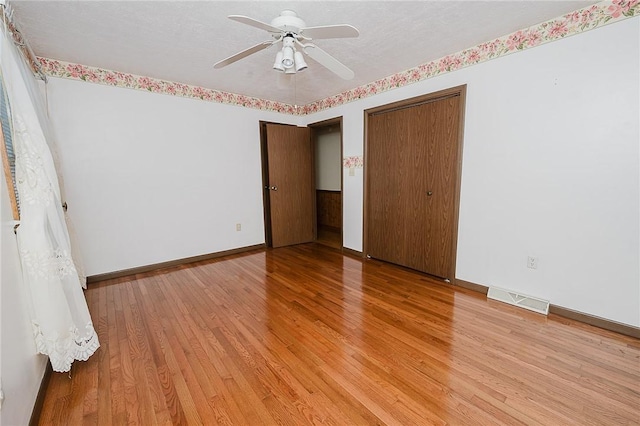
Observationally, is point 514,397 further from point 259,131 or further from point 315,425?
point 259,131

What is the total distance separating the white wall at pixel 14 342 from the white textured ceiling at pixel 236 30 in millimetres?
1408

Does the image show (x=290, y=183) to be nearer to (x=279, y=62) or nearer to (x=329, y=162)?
(x=329, y=162)

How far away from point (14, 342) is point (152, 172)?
2.32m

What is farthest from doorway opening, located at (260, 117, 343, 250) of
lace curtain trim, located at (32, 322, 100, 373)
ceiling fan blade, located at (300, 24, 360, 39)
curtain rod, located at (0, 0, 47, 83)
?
lace curtain trim, located at (32, 322, 100, 373)

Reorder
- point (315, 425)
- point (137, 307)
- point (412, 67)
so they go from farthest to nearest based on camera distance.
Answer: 1. point (412, 67)
2. point (137, 307)
3. point (315, 425)

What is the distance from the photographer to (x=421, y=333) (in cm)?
188

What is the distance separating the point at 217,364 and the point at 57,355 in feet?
2.79

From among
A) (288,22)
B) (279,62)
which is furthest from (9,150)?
(288,22)

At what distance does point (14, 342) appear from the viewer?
1.18m

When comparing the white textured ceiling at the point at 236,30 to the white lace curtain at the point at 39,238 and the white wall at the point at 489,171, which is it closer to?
the white wall at the point at 489,171

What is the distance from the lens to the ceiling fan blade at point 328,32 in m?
1.46

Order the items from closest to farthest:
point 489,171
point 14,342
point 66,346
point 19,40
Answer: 1. point 14,342
2. point 66,346
3. point 19,40
4. point 489,171

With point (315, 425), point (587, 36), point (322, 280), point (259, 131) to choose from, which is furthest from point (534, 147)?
point (259, 131)

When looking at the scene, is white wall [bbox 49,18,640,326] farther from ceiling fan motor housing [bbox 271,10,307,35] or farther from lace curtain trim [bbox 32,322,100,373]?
ceiling fan motor housing [bbox 271,10,307,35]
